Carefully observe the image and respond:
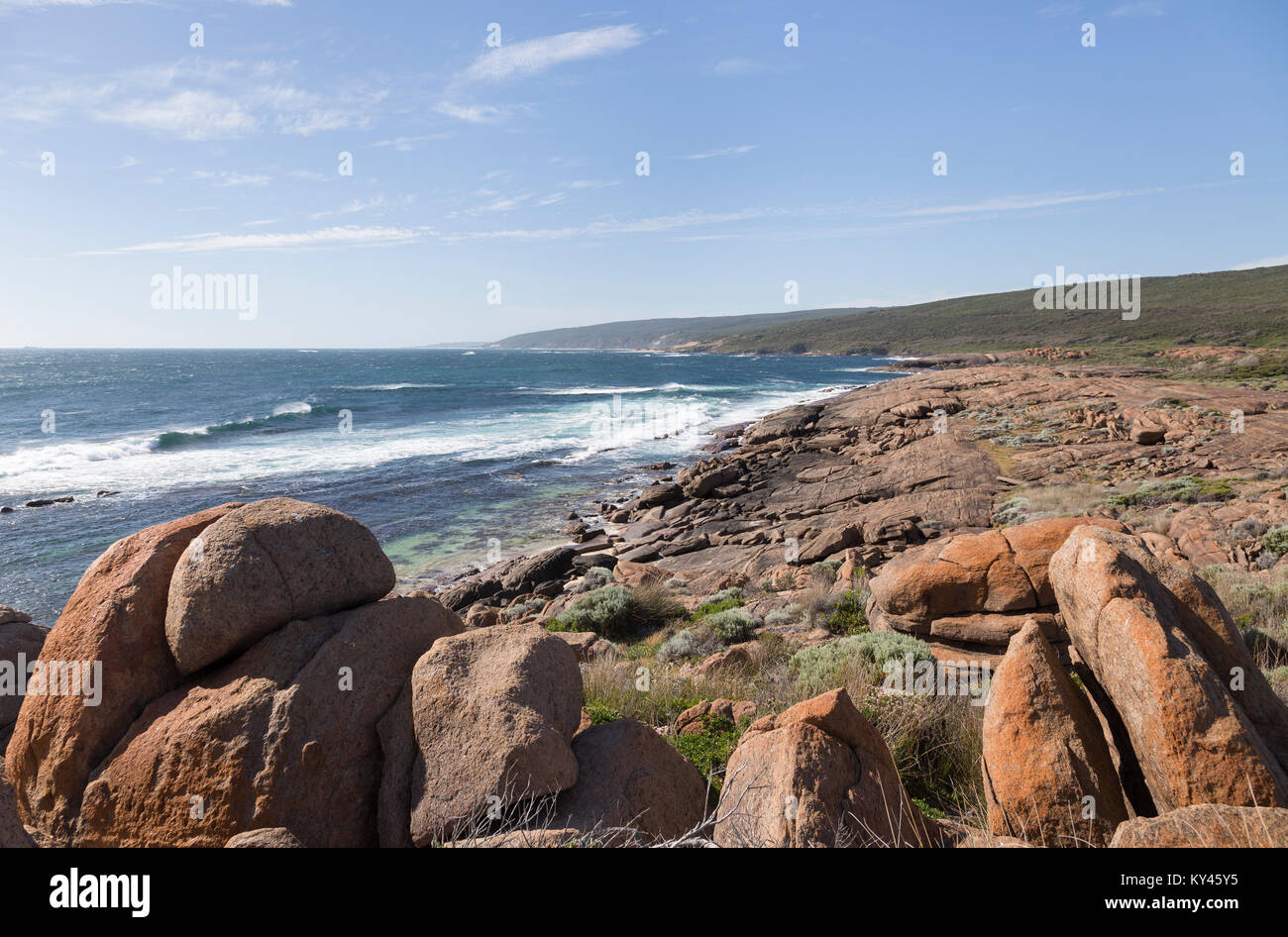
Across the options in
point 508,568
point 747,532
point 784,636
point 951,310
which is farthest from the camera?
point 951,310

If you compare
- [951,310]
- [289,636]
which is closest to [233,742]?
[289,636]

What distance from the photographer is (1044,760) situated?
387 centimetres

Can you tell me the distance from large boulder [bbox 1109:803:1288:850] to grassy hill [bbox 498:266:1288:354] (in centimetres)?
7848

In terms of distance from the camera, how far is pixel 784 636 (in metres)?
9.73

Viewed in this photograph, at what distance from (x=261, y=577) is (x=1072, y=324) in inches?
5141

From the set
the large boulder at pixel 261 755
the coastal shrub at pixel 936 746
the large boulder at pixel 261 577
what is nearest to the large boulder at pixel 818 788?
the coastal shrub at pixel 936 746

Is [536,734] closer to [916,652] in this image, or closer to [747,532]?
[916,652]

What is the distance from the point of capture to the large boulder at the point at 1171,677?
3.42m

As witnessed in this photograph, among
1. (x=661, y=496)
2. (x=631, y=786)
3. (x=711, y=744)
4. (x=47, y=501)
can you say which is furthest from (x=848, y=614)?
(x=47, y=501)

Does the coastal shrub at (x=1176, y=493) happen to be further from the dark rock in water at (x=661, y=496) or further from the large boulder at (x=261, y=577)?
the large boulder at (x=261, y=577)

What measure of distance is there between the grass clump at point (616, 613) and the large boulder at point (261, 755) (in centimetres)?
732

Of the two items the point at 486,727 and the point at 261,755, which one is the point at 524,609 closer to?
the point at 261,755
